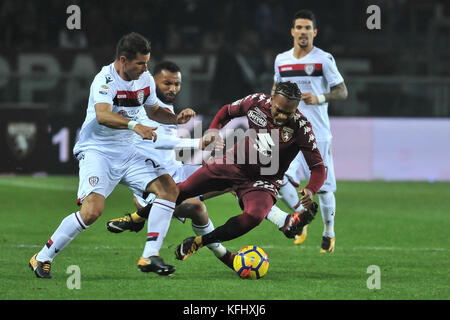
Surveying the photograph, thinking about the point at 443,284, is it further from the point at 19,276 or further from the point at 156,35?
the point at 156,35

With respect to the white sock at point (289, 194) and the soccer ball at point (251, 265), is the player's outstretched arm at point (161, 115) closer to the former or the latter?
the soccer ball at point (251, 265)

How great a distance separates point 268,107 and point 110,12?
12.8 meters

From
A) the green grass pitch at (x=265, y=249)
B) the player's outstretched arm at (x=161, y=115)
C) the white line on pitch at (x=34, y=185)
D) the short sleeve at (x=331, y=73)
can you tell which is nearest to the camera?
the green grass pitch at (x=265, y=249)

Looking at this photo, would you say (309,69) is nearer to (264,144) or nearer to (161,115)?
(264,144)

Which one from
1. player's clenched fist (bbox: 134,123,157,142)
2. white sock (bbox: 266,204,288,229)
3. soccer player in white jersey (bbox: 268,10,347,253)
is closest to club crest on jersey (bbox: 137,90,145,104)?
player's clenched fist (bbox: 134,123,157,142)

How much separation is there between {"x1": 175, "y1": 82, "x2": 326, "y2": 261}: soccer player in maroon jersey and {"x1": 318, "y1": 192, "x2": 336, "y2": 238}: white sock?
1.46 meters

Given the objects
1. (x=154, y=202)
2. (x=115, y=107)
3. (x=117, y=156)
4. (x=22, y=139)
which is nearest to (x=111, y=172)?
(x=117, y=156)

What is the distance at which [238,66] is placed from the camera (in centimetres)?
1659

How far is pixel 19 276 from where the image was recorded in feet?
21.9

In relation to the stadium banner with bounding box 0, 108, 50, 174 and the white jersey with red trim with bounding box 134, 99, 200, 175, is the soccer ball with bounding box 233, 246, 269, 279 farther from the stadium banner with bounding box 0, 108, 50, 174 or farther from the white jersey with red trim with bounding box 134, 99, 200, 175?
the stadium banner with bounding box 0, 108, 50, 174

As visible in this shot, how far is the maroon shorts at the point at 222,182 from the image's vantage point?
7.21m

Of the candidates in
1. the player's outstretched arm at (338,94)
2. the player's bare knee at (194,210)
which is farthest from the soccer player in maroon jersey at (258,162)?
the player's outstretched arm at (338,94)

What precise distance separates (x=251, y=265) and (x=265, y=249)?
6.20 ft

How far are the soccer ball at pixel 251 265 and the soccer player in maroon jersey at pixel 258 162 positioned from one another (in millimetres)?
187
